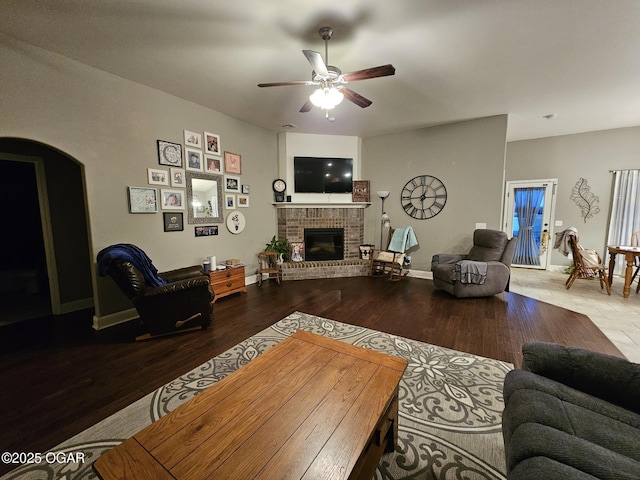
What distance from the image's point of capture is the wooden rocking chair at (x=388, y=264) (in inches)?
201

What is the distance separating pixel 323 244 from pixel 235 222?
6.21 ft

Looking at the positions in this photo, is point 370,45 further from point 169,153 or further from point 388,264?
point 388,264

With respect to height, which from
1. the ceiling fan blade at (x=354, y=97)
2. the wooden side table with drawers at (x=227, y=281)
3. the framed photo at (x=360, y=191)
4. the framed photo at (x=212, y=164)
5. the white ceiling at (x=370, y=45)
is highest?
the white ceiling at (x=370, y=45)

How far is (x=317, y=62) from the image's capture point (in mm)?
2096

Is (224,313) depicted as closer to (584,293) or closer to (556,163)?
(584,293)

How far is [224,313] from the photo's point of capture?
343 cm

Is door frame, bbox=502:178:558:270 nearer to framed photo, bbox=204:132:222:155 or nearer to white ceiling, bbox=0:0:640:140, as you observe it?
white ceiling, bbox=0:0:640:140

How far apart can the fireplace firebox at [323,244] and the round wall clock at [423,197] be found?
148 centimetres

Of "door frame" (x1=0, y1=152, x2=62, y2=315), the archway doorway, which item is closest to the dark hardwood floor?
"door frame" (x1=0, y1=152, x2=62, y2=315)

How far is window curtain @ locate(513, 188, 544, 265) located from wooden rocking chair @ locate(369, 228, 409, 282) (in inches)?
120

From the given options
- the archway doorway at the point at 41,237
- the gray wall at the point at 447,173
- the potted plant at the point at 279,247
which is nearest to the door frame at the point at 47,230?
the archway doorway at the point at 41,237

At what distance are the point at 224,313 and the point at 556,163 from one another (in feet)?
23.6

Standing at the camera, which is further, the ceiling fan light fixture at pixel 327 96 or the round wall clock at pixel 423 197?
the round wall clock at pixel 423 197

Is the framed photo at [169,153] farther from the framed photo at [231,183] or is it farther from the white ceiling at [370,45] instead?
the framed photo at [231,183]
